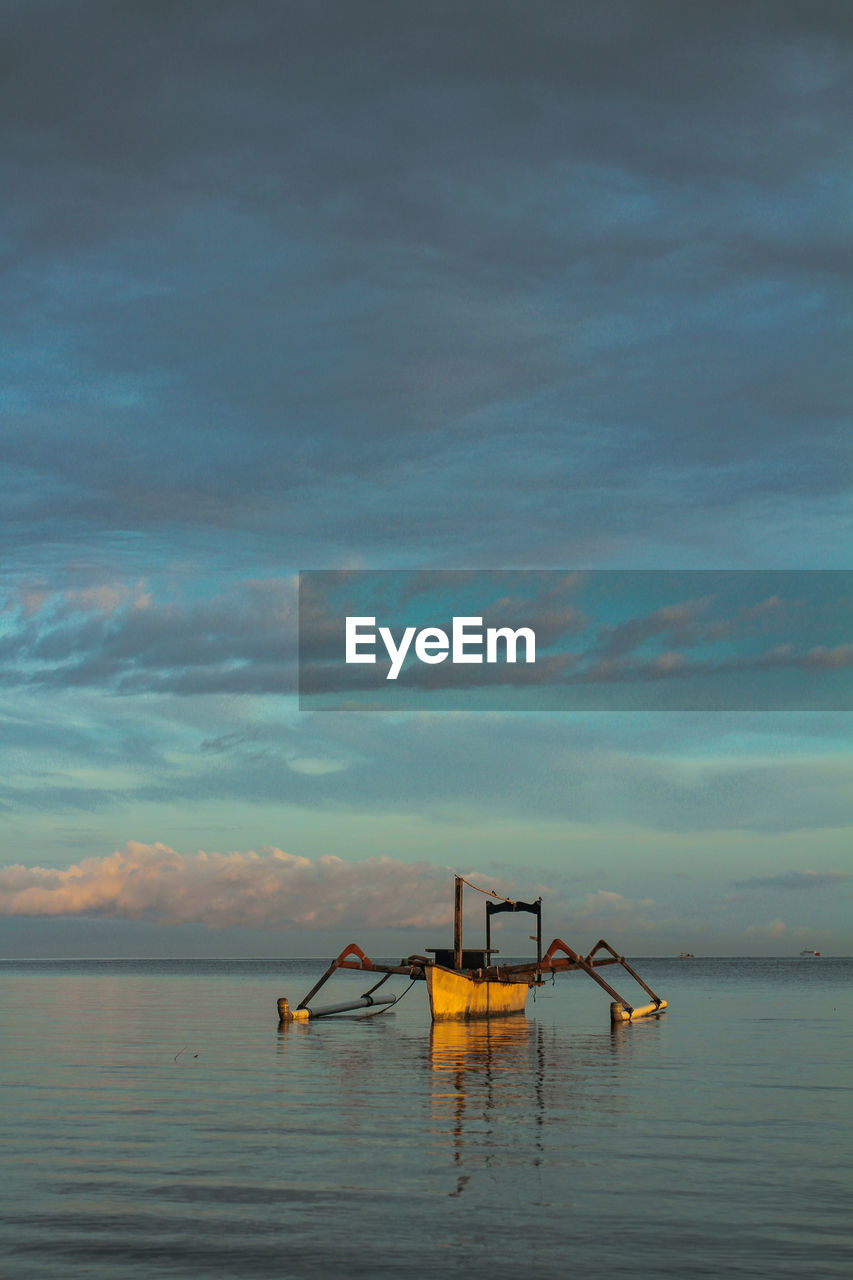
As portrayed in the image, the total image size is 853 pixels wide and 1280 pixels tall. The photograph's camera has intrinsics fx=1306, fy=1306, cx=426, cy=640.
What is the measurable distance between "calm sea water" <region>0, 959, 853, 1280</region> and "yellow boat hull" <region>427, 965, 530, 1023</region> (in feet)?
32.6

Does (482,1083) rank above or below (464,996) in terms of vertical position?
below

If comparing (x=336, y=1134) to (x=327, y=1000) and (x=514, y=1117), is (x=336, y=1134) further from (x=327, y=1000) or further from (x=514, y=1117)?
(x=327, y=1000)

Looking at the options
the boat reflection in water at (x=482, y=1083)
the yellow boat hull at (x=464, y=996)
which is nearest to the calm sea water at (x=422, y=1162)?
the boat reflection in water at (x=482, y=1083)

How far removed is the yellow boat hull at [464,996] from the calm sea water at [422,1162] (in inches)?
392

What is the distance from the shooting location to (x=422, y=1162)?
25422mm

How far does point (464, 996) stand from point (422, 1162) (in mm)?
41120

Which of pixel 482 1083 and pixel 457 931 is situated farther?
pixel 457 931

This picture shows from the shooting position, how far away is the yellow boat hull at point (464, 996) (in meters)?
63.8

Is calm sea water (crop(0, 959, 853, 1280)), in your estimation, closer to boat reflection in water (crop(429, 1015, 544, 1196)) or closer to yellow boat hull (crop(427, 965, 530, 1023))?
boat reflection in water (crop(429, 1015, 544, 1196))

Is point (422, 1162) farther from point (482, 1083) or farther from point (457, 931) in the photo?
point (457, 931)

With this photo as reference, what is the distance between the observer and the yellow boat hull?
2514 inches

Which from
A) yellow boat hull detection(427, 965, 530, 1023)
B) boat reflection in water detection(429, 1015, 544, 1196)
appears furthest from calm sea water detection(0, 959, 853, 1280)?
yellow boat hull detection(427, 965, 530, 1023)

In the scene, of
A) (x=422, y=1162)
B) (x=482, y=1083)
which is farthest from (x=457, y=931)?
(x=422, y=1162)

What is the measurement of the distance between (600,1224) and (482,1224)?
1.89 metres
